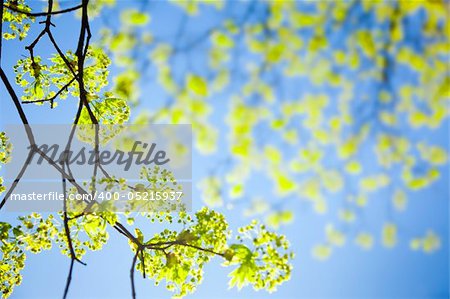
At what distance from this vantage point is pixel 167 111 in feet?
7.55

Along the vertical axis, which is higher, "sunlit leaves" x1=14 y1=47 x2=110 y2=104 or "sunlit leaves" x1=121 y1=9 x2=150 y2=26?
"sunlit leaves" x1=14 y1=47 x2=110 y2=104

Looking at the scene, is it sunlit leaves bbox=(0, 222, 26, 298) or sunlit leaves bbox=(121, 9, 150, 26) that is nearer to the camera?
sunlit leaves bbox=(121, 9, 150, 26)

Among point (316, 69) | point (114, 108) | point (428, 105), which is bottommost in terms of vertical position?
point (428, 105)

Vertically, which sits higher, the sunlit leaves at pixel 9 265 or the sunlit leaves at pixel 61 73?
the sunlit leaves at pixel 61 73

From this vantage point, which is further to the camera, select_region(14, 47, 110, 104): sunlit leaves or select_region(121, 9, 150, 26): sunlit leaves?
select_region(14, 47, 110, 104): sunlit leaves

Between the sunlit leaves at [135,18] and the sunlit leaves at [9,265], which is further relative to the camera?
the sunlit leaves at [9,265]

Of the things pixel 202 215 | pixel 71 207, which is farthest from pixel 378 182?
pixel 71 207

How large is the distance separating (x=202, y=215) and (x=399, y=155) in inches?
119

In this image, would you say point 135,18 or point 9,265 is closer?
point 135,18

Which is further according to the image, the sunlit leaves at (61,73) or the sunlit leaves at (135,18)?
the sunlit leaves at (61,73)

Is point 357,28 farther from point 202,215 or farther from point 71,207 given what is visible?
point 71,207

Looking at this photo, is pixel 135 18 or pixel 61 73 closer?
pixel 135 18

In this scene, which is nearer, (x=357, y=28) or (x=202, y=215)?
(x=357, y=28)

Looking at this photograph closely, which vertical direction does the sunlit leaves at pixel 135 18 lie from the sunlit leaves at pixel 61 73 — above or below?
below
